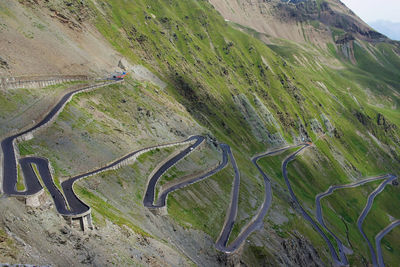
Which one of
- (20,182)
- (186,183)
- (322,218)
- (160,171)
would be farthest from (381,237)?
(20,182)

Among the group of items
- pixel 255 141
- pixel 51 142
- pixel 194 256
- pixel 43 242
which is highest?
pixel 43 242

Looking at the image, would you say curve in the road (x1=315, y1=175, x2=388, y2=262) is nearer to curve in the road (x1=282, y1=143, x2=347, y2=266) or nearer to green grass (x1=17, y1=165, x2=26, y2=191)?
curve in the road (x1=282, y1=143, x2=347, y2=266)

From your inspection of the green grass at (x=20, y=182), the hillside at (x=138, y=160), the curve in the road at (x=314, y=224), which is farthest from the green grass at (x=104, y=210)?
the curve in the road at (x=314, y=224)

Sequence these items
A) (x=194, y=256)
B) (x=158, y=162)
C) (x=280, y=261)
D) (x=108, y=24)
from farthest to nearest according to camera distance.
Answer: (x=108, y=24) → (x=158, y=162) → (x=280, y=261) → (x=194, y=256)

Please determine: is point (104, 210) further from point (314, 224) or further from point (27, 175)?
point (314, 224)

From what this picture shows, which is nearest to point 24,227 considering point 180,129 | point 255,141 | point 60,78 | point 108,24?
point 60,78

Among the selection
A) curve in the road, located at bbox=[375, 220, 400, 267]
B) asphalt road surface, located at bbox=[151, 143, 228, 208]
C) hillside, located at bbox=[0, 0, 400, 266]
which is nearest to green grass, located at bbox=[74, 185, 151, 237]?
hillside, located at bbox=[0, 0, 400, 266]

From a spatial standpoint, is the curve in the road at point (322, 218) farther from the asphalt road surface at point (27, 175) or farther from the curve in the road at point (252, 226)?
the asphalt road surface at point (27, 175)

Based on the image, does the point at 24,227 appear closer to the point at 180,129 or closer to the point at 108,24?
the point at 180,129
